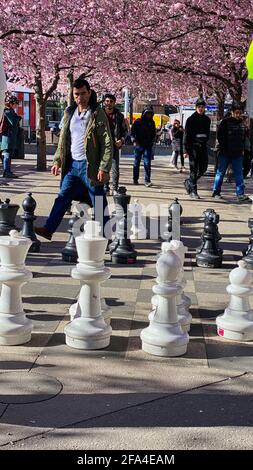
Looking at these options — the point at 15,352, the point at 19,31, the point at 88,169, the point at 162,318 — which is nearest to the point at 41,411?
the point at 15,352

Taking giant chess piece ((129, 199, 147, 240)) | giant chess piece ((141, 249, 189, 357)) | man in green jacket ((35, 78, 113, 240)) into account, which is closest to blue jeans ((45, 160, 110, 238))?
man in green jacket ((35, 78, 113, 240))

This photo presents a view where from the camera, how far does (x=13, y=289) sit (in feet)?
13.9

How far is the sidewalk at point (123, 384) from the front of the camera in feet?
9.86

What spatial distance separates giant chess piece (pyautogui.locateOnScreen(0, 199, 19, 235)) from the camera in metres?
7.03

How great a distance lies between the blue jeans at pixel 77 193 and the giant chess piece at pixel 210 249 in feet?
3.53

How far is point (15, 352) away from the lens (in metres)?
4.08

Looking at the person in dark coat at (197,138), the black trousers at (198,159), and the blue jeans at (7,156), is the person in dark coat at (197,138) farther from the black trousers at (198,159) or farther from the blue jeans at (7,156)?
the blue jeans at (7,156)

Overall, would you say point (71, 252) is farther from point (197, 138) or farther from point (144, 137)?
point (144, 137)

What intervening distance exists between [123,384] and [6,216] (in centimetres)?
386

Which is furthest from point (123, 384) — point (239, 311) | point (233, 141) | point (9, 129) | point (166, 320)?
point (9, 129)

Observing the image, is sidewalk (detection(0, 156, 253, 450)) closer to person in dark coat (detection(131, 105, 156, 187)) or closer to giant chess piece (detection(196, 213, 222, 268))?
giant chess piece (detection(196, 213, 222, 268))

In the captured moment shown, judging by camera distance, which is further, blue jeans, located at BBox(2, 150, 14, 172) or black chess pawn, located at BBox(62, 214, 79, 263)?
blue jeans, located at BBox(2, 150, 14, 172)

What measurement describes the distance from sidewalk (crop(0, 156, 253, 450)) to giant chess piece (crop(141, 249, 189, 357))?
2.9 inches
